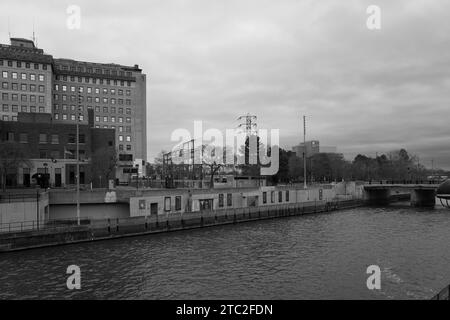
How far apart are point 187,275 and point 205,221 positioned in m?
23.2

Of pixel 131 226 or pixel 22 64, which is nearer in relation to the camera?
pixel 131 226

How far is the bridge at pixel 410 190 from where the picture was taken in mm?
84875

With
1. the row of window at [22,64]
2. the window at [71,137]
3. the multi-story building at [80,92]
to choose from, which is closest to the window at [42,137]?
the window at [71,137]

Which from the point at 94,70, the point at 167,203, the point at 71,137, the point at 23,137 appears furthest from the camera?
the point at 94,70

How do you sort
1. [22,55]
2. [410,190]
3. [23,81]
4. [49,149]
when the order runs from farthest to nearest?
[23,81] → [22,55] → [410,190] → [49,149]

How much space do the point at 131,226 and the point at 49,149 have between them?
120 ft

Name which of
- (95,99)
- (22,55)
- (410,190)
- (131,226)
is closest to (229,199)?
(131,226)

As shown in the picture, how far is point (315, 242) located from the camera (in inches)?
1518

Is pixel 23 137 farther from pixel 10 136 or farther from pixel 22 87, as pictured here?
pixel 22 87

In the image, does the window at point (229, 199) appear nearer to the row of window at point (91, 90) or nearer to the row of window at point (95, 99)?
the row of window at point (95, 99)

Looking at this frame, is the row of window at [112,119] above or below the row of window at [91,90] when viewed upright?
below

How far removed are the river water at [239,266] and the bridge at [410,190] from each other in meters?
43.6

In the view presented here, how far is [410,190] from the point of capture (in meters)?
91.4

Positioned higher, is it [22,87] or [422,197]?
[22,87]
